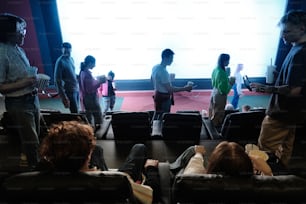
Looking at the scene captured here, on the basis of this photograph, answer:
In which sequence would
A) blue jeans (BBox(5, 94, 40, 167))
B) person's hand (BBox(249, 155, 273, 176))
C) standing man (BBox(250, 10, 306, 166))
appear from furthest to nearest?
blue jeans (BBox(5, 94, 40, 167)) → standing man (BBox(250, 10, 306, 166)) → person's hand (BBox(249, 155, 273, 176))

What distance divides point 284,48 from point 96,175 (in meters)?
3.27

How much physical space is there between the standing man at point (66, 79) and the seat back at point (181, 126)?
75 cm

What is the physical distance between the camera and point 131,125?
166cm

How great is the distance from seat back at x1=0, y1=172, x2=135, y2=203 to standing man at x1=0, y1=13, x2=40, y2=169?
0.57 metres

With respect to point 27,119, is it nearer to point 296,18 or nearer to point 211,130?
point 296,18

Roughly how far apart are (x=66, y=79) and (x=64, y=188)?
1470 mm

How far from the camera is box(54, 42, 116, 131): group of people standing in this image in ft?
6.22

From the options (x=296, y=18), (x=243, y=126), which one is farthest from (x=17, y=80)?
(x=243, y=126)

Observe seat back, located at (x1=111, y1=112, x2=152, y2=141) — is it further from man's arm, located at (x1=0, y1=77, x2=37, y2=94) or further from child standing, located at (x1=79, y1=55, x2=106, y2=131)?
man's arm, located at (x1=0, y1=77, x2=37, y2=94)

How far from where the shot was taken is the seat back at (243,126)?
1603mm

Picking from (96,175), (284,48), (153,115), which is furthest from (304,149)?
(284,48)

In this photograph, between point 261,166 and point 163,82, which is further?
point 163,82

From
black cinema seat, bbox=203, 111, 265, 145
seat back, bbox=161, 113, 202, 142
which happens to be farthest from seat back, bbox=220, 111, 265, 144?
seat back, bbox=161, 113, 202, 142

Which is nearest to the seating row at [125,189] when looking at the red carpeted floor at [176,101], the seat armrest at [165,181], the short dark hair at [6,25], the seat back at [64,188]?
the seat back at [64,188]
